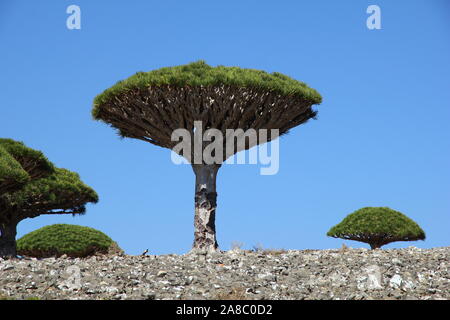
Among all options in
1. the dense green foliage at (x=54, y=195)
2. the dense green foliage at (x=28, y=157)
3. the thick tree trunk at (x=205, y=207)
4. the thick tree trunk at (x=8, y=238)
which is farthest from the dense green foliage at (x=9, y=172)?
the thick tree trunk at (x=205, y=207)

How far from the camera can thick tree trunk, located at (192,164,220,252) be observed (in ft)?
57.4

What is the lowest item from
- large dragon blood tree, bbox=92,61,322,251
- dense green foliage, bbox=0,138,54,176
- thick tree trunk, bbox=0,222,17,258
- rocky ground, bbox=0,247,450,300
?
rocky ground, bbox=0,247,450,300

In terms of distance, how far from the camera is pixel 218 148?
17812 mm

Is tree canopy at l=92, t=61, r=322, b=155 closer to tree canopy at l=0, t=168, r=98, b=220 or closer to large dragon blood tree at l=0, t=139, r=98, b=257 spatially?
large dragon blood tree at l=0, t=139, r=98, b=257

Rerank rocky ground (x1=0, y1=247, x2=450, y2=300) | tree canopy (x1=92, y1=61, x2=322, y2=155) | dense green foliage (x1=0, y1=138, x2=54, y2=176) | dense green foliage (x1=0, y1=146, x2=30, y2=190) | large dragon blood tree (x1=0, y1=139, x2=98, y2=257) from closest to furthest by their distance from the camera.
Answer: rocky ground (x1=0, y1=247, x2=450, y2=300) → tree canopy (x1=92, y1=61, x2=322, y2=155) → dense green foliage (x1=0, y1=146, x2=30, y2=190) → dense green foliage (x1=0, y1=138, x2=54, y2=176) → large dragon blood tree (x1=0, y1=139, x2=98, y2=257)

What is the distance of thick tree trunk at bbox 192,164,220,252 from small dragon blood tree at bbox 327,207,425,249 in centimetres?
1461

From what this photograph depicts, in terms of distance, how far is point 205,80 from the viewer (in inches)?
639

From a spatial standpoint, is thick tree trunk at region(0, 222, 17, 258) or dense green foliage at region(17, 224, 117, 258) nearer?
thick tree trunk at region(0, 222, 17, 258)

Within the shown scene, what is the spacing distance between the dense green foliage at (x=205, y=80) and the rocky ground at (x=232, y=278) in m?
6.01

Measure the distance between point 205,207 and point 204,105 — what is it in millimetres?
3598

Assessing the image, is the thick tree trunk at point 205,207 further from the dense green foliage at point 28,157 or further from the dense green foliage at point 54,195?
the dense green foliage at point 54,195

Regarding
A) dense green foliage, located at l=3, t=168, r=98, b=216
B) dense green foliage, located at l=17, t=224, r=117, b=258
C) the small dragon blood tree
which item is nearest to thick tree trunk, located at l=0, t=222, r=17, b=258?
dense green foliage, located at l=3, t=168, r=98, b=216
